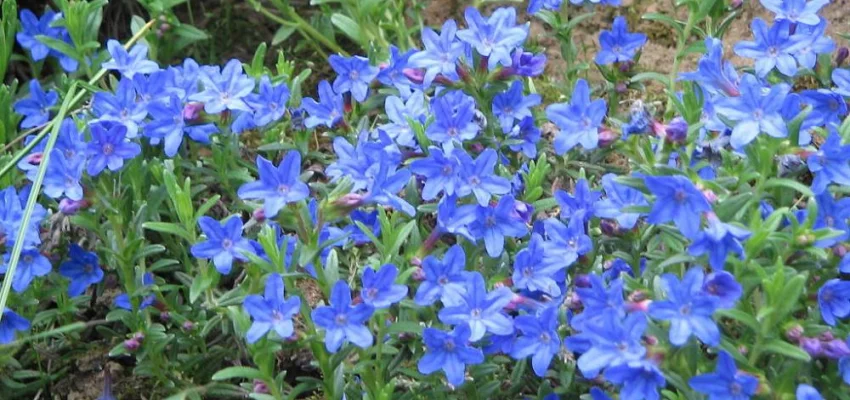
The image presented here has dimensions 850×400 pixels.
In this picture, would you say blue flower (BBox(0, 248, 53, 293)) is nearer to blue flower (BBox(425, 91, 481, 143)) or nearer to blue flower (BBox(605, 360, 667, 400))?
blue flower (BBox(425, 91, 481, 143))

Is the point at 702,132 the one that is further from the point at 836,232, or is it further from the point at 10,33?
the point at 10,33

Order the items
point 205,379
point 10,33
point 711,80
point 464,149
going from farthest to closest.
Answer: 1. point 10,33
2. point 205,379
3. point 464,149
4. point 711,80

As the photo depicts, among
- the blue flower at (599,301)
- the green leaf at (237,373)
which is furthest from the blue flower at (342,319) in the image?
the blue flower at (599,301)

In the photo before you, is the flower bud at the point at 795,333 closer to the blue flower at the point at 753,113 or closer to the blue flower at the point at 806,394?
the blue flower at the point at 806,394

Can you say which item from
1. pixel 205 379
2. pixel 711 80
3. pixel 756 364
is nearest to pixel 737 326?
pixel 756 364

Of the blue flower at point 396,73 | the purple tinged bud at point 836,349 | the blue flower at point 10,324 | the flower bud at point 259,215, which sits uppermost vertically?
the flower bud at point 259,215
